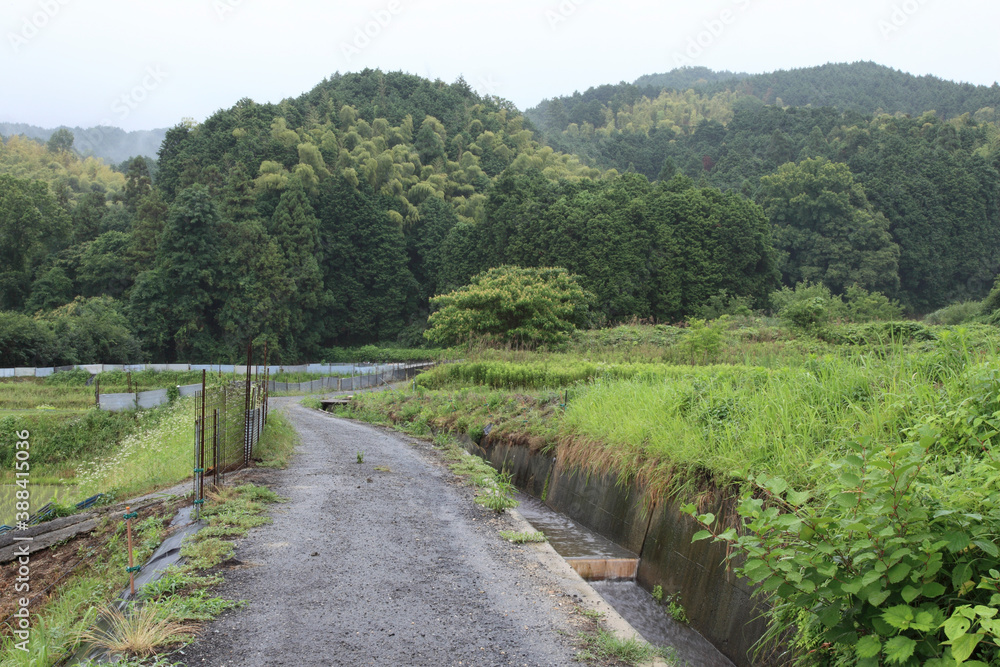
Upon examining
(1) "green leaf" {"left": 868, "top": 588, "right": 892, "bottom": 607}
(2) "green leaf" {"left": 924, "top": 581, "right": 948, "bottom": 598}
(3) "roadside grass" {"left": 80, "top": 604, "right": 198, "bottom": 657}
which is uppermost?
(2) "green leaf" {"left": 924, "top": 581, "right": 948, "bottom": 598}

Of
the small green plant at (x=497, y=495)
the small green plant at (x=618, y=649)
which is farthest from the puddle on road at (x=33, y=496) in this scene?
the small green plant at (x=618, y=649)

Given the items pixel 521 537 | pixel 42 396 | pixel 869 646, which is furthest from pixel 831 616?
pixel 42 396

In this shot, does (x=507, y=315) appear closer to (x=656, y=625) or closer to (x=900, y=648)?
(x=656, y=625)

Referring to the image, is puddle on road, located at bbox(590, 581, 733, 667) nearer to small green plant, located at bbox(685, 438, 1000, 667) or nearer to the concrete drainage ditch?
the concrete drainage ditch

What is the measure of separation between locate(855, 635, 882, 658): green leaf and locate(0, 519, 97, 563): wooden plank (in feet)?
23.5

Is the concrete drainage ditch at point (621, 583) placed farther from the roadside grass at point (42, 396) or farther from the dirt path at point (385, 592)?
the roadside grass at point (42, 396)

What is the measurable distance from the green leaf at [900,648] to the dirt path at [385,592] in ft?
5.81

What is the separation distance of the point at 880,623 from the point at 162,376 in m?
37.5

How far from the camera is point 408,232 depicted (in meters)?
63.9

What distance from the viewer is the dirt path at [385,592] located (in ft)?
12.1

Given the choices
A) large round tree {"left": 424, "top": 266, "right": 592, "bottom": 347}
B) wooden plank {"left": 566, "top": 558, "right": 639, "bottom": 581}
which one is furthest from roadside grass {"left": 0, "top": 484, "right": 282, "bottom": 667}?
large round tree {"left": 424, "top": 266, "right": 592, "bottom": 347}

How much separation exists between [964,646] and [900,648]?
25cm

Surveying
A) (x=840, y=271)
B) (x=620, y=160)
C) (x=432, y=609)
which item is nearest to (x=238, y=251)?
(x=840, y=271)

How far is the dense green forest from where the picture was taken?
150 feet
